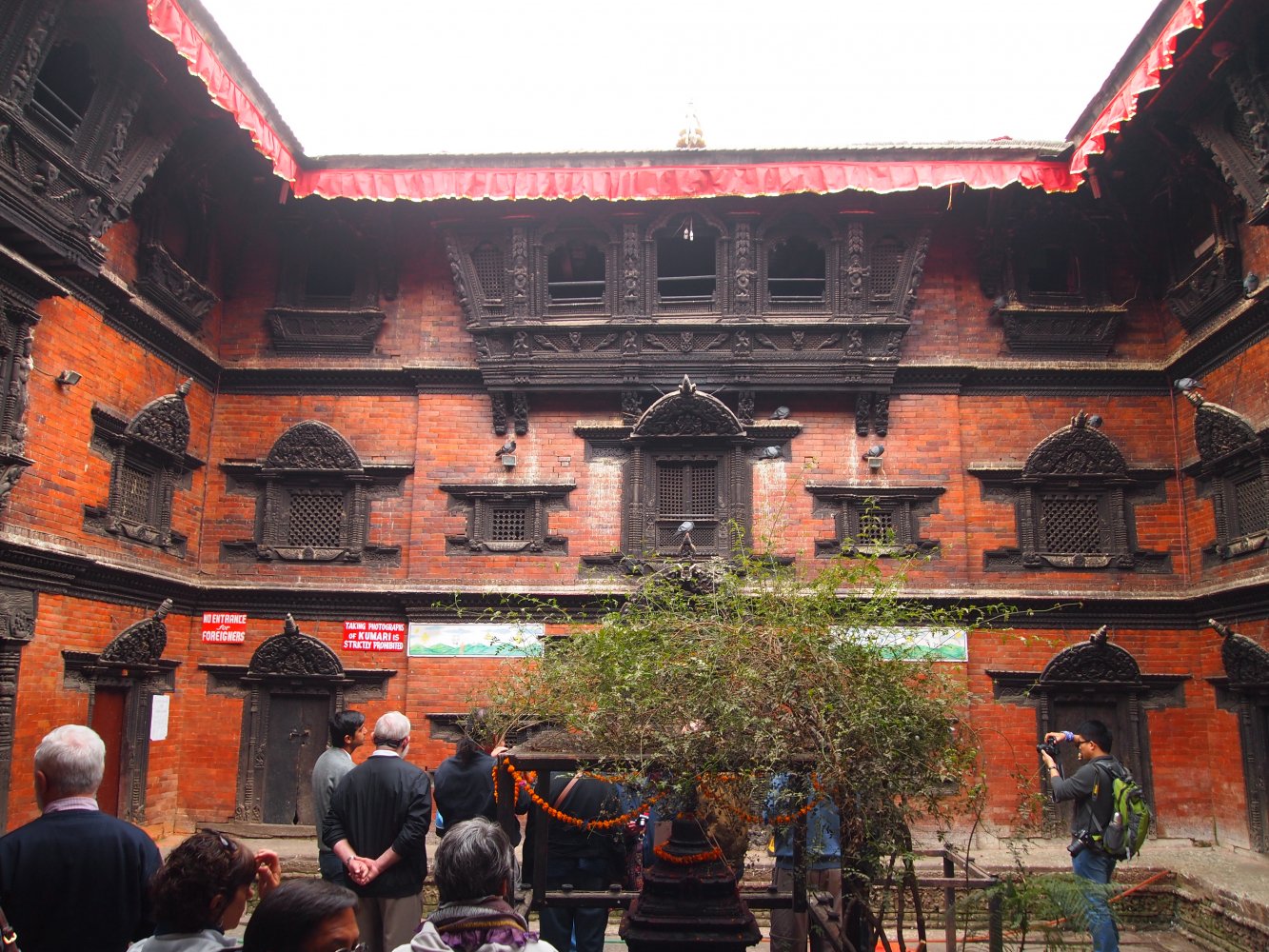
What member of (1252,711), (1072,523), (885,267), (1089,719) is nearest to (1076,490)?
(1072,523)

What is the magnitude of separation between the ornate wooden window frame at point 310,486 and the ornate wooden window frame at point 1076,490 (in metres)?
8.00

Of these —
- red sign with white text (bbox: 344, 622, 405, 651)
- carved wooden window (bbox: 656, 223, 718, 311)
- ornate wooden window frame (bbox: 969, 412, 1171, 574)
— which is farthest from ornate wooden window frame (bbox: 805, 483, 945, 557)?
red sign with white text (bbox: 344, 622, 405, 651)

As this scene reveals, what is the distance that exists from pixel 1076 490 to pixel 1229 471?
1825mm

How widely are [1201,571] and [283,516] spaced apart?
39.1 feet

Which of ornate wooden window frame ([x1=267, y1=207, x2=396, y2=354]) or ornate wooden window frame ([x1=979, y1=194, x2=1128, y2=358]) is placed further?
ornate wooden window frame ([x1=267, y1=207, x2=396, y2=354])

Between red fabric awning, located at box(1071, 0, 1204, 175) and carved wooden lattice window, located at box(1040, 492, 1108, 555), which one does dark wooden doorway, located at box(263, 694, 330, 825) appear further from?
red fabric awning, located at box(1071, 0, 1204, 175)

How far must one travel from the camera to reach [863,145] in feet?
43.1

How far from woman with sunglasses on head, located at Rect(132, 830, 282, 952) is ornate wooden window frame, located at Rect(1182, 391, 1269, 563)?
11302mm

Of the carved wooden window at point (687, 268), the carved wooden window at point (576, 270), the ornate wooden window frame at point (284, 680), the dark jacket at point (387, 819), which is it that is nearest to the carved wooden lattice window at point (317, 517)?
the ornate wooden window frame at point (284, 680)

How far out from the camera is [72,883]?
13.0 ft

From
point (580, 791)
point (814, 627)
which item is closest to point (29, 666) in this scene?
point (580, 791)

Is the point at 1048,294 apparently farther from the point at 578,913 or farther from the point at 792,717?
the point at 578,913

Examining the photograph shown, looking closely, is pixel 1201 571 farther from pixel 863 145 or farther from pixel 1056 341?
pixel 863 145

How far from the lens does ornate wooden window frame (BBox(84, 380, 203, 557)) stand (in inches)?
445
